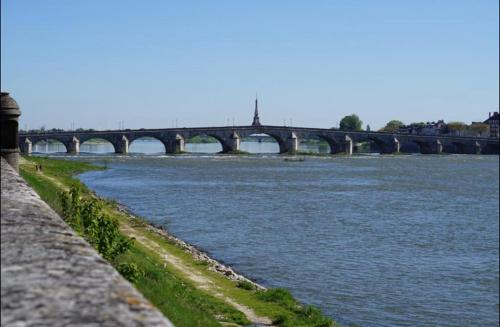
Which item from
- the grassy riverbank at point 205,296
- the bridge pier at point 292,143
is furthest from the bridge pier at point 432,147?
the grassy riverbank at point 205,296

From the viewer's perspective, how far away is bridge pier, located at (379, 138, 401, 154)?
163125 mm

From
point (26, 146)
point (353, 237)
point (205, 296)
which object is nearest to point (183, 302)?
point (205, 296)

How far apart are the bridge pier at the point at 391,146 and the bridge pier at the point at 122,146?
6005 cm

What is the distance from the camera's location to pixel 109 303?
3.64 meters

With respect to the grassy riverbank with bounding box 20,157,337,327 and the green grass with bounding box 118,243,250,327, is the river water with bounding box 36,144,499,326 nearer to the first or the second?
the grassy riverbank with bounding box 20,157,337,327

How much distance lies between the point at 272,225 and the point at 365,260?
1150 centimetres

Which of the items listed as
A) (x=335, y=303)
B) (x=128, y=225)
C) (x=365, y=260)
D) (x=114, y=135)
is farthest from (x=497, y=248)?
(x=114, y=135)

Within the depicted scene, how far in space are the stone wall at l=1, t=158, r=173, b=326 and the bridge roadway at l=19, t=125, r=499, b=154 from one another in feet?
419

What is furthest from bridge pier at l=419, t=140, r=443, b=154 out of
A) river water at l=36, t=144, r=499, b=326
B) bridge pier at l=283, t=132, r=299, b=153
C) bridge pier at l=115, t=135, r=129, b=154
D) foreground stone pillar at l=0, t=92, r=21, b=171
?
foreground stone pillar at l=0, t=92, r=21, b=171

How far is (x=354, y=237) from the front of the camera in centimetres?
3522

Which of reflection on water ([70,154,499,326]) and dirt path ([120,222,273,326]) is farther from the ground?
dirt path ([120,222,273,326])

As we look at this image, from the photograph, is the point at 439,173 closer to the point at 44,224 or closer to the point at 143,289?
the point at 143,289

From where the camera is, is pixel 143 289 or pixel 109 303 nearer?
pixel 109 303

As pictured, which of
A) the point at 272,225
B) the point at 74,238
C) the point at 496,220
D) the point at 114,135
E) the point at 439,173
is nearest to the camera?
the point at 74,238
